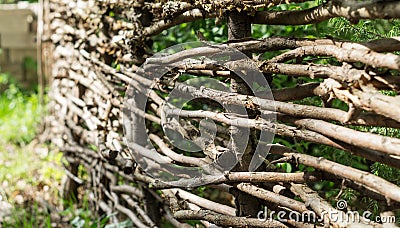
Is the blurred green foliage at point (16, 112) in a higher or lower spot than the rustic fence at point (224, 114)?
lower

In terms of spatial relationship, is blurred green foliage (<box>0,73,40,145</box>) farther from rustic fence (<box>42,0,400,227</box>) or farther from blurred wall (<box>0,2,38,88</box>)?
rustic fence (<box>42,0,400,227</box>)

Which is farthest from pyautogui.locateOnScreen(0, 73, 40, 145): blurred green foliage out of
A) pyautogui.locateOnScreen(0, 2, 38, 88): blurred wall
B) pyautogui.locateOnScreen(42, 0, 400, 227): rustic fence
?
pyautogui.locateOnScreen(42, 0, 400, 227): rustic fence

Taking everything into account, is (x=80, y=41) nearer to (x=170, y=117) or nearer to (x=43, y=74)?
(x=170, y=117)

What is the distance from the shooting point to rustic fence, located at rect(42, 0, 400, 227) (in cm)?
138

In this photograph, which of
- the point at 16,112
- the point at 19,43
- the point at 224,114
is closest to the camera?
the point at 224,114

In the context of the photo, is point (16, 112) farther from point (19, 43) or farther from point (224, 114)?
→ point (224, 114)

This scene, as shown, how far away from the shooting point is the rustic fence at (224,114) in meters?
1.38

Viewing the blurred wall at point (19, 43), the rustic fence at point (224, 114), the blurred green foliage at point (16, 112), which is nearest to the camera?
the rustic fence at point (224, 114)

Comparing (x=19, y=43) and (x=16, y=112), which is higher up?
(x=19, y=43)

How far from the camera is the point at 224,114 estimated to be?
182 cm

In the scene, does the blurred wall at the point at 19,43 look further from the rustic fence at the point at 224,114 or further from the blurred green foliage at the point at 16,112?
the rustic fence at the point at 224,114

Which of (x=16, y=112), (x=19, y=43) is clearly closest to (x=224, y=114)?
(x=16, y=112)

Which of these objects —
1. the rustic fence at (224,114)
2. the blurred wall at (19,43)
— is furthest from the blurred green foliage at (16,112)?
the rustic fence at (224,114)

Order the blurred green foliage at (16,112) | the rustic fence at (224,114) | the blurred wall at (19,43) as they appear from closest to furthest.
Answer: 1. the rustic fence at (224,114)
2. the blurred green foliage at (16,112)
3. the blurred wall at (19,43)
